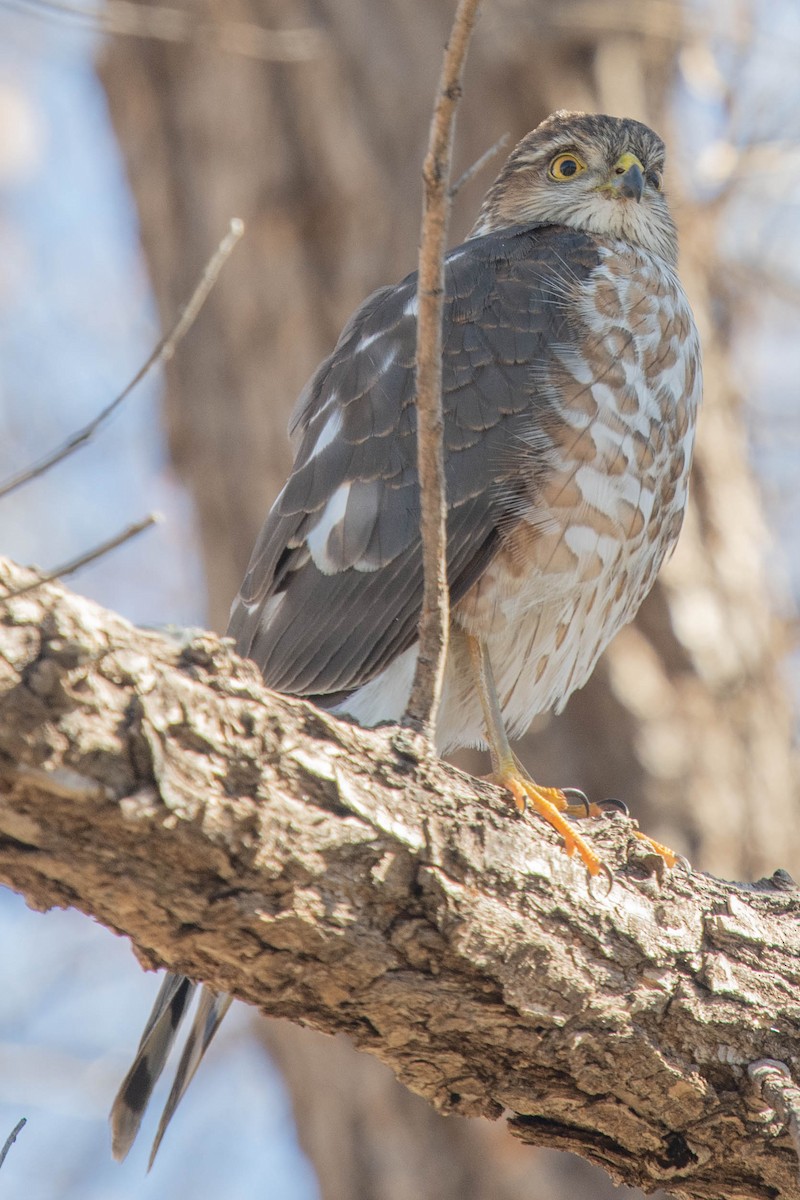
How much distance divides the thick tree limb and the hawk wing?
90 centimetres

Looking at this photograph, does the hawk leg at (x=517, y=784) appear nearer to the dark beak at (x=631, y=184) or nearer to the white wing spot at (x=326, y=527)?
the white wing spot at (x=326, y=527)

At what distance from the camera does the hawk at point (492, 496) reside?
392 cm

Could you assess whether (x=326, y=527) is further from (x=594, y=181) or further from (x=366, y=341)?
(x=594, y=181)

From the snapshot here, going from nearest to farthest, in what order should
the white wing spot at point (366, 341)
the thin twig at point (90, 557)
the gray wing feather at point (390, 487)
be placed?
the thin twig at point (90, 557) → the gray wing feather at point (390, 487) → the white wing spot at point (366, 341)

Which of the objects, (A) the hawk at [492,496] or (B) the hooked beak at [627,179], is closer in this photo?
(A) the hawk at [492,496]

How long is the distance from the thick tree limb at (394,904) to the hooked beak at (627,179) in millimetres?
2404

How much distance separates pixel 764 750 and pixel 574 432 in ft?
9.49

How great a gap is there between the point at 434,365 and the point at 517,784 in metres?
1.39

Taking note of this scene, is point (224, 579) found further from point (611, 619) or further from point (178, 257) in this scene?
point (611, 619)

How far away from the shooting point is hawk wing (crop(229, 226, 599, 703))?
3922 millimetres

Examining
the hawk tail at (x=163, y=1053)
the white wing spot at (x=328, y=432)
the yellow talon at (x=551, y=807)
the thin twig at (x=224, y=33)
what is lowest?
the hawk tail at (x=163, y=1053)

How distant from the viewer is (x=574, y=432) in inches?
155

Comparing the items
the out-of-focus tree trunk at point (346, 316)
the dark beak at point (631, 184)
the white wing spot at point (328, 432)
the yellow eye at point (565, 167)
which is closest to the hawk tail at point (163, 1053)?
the white wing spot at point (328, 432)

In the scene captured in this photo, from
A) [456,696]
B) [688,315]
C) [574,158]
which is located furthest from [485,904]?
[574,158]
